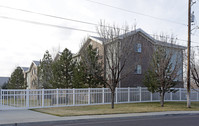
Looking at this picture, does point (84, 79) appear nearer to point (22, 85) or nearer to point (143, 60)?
point (143, 60)

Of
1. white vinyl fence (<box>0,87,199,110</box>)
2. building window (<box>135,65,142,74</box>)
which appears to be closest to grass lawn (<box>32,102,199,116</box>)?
white vinyl fence (<box>0,87,199,110</box>)

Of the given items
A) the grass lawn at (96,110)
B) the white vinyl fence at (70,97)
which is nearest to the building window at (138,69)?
the white vinyl fence at (70,97)

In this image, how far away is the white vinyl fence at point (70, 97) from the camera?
A: 16.8 m

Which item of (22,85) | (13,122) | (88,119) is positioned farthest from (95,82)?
(22,85)

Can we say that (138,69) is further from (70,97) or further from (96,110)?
(96,110)

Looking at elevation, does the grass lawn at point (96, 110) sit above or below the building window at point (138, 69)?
below

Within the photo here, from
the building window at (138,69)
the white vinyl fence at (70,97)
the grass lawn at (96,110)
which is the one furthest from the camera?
the building window at (138,69)

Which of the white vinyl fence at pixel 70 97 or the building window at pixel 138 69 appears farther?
the building window at pixel 138 69

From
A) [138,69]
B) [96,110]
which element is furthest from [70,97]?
[138,69]

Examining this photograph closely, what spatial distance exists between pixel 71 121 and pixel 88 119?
1.03 metres

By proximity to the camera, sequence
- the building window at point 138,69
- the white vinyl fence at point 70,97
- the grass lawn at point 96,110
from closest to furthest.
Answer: the grass lawn at point 96,110 < the white vinyl fence at point 70,97 < the building window at point 138,69

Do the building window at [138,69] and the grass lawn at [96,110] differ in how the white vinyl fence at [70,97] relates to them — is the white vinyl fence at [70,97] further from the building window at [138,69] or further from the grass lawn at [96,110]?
the building window at [138,69]

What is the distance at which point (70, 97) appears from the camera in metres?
19.6

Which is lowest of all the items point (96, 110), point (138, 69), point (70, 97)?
point (96, 110)
